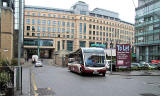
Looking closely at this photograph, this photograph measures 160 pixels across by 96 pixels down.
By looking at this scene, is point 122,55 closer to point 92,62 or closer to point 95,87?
point 92,62

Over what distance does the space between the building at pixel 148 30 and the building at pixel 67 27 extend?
57.9 feet

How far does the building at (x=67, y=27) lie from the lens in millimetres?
82812

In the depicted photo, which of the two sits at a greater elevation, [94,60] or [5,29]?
[5,29]

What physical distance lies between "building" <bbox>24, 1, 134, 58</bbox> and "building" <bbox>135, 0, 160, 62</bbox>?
17.6 metres

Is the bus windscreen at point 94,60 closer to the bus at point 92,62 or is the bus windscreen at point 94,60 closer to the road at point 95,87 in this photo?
the bus at point 92,62

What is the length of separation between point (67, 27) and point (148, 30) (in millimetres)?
41769

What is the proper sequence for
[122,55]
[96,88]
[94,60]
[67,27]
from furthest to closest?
[67,27], [122,55], [94,60], [96,88]

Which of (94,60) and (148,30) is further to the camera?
(148,30)

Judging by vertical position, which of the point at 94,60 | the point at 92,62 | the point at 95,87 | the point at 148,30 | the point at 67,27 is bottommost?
the point at 95,87

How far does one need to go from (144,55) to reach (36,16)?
50.1 m

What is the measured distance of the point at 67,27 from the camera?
3489 inches

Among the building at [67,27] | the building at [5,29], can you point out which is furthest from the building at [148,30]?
the building at [5,29]

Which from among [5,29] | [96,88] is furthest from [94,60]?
[5,29]

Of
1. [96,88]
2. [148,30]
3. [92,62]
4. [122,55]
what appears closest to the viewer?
[96,88]
